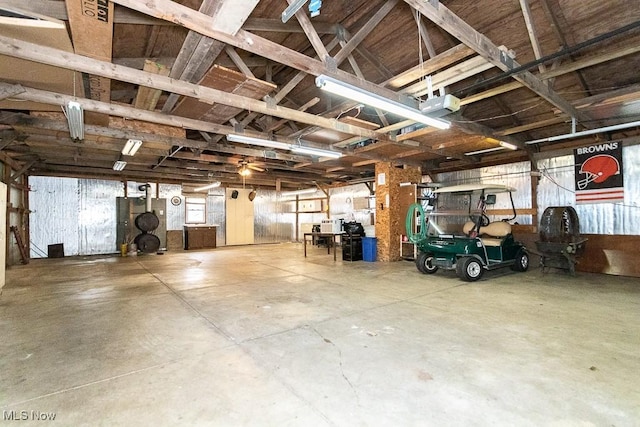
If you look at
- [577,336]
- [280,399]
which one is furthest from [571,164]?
[280,399]

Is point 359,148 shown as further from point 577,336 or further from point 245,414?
point 245,414

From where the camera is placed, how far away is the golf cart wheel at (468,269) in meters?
5.26

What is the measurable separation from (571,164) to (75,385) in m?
9.12

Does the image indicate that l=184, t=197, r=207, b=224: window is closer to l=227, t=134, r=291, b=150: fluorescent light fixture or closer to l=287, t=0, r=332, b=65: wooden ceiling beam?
l=227, t=134, r=291, b=150: fluorescent light fixture

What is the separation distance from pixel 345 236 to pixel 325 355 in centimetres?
566

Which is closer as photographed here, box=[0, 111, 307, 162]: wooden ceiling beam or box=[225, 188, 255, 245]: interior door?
box=[0, 111, 307, 162]: wooden ceiling beam

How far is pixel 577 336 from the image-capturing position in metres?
2.86

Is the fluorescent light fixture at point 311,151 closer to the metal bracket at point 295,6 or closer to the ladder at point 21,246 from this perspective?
the metal bracket at point 295,6

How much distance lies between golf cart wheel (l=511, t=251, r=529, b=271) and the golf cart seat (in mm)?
799

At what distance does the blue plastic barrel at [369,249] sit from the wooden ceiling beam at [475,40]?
487 cm

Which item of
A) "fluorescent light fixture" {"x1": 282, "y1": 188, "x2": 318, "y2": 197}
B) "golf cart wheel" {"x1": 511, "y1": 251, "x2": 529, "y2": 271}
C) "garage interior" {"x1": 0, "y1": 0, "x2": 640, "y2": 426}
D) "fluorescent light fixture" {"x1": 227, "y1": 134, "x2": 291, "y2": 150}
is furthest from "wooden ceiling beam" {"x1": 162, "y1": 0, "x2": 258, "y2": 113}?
"fluorescent light fixture" {"x1": 282, "y1": 188, "x2": 318, "y2": 197}

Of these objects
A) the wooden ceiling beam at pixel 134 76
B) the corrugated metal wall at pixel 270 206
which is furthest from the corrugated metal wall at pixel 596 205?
the wooden ceiling beam at pixel 134 76

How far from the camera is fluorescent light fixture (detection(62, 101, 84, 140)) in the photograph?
378 cm

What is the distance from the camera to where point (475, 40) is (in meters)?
2.79
